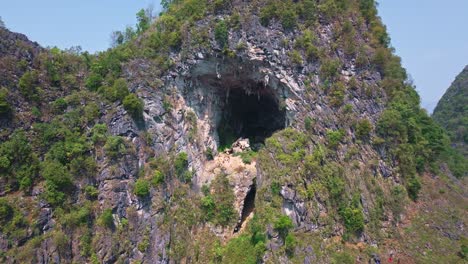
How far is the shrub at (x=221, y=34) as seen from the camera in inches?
1431

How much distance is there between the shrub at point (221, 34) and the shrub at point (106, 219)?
61.5ft

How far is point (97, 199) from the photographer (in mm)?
29453

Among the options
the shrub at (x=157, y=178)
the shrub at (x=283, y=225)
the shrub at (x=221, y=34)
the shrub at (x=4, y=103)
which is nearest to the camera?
the shrub at (x=283, y=225)

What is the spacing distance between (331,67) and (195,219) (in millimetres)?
19220

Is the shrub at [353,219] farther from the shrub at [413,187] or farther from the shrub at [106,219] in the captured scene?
the shrub at [106,219]

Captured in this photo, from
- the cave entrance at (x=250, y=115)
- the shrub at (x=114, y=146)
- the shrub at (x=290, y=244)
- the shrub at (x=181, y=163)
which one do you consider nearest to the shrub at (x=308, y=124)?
the cave entrance at (x=250, y=115)

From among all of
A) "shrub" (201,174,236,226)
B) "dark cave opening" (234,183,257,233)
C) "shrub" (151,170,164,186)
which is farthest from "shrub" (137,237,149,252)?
"dark cave opening" (234,183,257,233)

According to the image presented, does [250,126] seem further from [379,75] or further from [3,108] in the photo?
[3,108]

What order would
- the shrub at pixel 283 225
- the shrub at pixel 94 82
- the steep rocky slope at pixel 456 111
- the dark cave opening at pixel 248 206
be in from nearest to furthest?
the shrub at pixel 283 225
the dark cave opening at pixel 248 206
the shrub at pixel 94 82
the steep rocky slope at pixel 456 111

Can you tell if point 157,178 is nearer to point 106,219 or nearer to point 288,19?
point 106,219

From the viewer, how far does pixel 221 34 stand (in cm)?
3628

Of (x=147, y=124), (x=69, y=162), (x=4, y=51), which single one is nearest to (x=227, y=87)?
(x=147, y=124)

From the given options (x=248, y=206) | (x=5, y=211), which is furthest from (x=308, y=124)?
(x=5, y=211)

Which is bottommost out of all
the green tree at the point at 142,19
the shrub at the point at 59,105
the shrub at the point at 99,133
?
the shrub at the point at 99,133
